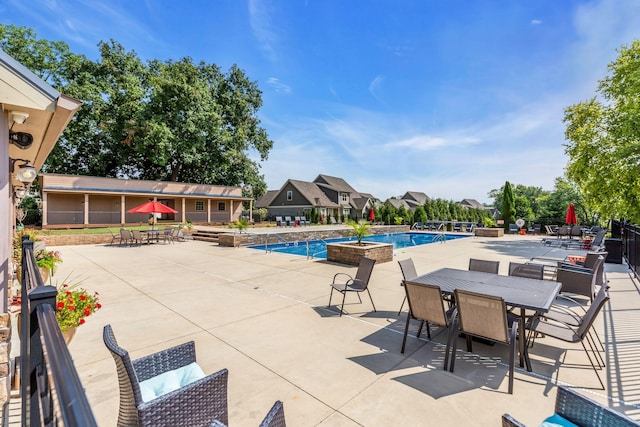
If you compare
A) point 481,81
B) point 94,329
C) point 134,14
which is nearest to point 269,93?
point 134,14

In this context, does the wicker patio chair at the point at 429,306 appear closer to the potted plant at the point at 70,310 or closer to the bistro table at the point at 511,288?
the bistro table at the point at 511,288

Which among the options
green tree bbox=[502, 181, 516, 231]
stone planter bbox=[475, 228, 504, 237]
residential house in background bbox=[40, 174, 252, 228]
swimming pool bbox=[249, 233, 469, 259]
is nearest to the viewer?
swimming pool bbox=[249, 233, 469, 259]

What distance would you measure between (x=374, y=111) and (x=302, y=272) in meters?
16.3

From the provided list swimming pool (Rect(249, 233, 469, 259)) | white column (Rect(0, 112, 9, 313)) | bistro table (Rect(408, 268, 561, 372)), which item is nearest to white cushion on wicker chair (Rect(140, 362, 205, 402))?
white column (Rect(0, 112, 9, 313))

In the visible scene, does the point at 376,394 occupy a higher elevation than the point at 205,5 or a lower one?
lower

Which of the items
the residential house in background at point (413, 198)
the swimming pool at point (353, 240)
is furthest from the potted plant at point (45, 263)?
the residential house in background at point (413, 198)

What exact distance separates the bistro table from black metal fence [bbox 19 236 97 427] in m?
3.79

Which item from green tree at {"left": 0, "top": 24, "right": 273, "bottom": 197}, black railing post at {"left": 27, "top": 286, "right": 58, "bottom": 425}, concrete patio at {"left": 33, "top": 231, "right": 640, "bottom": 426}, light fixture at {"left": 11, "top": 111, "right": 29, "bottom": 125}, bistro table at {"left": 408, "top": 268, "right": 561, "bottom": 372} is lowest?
concrete patio at {"left": 33, "top": 231, "right": 640, "bottom": 426}

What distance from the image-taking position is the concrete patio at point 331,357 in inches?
107

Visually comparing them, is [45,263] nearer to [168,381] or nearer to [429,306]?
[168,381]

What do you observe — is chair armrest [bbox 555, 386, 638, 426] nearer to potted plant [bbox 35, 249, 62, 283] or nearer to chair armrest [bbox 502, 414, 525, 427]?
chair armrest [bbox 502, 414, 525, 427]

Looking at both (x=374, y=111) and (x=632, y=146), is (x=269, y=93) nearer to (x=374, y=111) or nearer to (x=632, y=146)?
(x=374, y=111)

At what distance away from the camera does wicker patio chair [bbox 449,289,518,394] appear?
308 centimetres

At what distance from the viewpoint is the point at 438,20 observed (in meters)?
11.5
